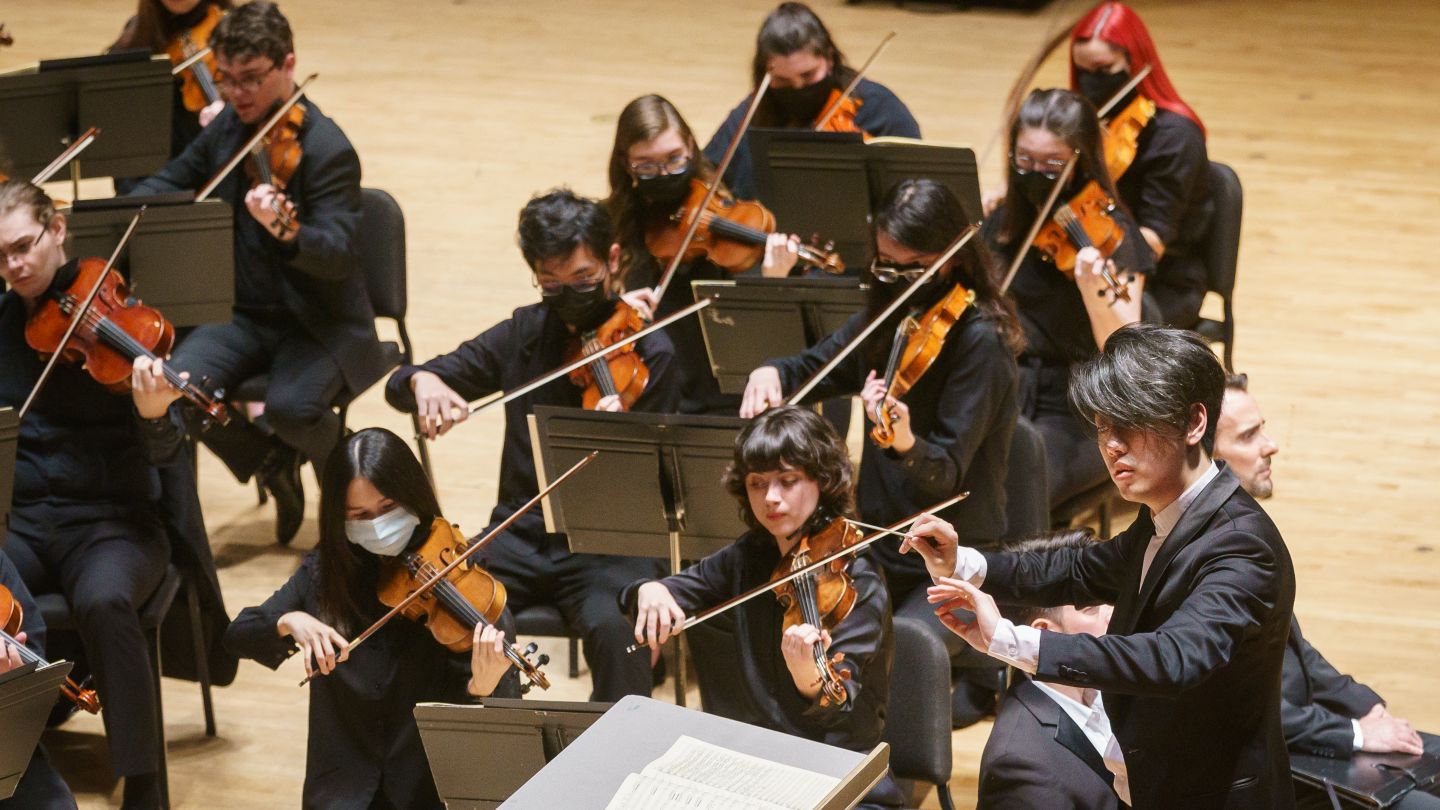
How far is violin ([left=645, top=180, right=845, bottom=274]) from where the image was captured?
3920 millimetres

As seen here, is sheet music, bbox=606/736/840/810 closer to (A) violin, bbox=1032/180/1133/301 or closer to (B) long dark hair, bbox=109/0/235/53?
(A) violin, bbox=1032/180/1133/301

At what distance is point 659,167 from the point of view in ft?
12.5

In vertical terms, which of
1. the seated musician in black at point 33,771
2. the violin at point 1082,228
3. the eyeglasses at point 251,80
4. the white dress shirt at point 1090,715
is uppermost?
the eyeglasses at point 251,80

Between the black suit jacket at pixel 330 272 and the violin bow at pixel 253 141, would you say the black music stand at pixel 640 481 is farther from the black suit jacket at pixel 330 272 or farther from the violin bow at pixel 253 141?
the violin bow at pixel 253 141

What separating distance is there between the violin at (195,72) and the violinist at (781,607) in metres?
2.44

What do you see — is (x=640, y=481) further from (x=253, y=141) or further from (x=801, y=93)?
(x=801, y=93)

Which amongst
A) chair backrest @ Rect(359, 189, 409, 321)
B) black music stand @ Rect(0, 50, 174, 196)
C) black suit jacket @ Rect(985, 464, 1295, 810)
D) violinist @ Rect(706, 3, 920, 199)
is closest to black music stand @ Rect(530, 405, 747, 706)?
black suit jacket @ Rect(985, 464, 1295, 810)

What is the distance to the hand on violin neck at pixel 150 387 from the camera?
3.24 m

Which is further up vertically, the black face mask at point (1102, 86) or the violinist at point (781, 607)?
the black face mask at point (1102, 86)

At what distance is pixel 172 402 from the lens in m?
3.35

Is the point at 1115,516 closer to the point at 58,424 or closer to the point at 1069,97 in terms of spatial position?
the point at 1069,97

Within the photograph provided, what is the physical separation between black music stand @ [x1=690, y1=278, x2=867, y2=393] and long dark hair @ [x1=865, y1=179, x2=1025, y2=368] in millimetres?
143

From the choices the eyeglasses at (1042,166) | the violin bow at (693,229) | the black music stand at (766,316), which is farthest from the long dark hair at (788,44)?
the black music stand at (766,316)

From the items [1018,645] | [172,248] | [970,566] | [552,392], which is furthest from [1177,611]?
[172,248]
